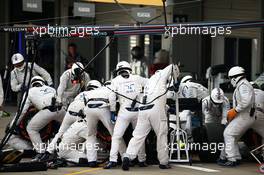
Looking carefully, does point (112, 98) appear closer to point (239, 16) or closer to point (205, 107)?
point (205, 107)

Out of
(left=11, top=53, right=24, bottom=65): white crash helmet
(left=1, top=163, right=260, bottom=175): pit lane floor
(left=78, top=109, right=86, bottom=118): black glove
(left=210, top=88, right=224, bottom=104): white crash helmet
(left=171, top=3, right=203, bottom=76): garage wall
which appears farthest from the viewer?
(left=171, top=3, right=203, bottom=76): garage wall

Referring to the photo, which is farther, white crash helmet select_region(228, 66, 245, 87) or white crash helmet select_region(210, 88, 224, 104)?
white crash helmet select_region(210, 88, 224, 104)

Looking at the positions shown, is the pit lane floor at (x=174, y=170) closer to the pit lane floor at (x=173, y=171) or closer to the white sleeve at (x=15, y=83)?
the pit lane floor at (x=173, y=171)

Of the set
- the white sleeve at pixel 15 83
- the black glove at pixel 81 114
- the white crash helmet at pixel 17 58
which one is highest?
the white crash helmet at pixel 17 58

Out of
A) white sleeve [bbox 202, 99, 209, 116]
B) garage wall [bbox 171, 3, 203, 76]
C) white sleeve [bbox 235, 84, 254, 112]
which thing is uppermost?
garage wall [bbox 171, 3, 203, 76]

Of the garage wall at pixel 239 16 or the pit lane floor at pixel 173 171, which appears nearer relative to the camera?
the pit lane floor at pixel 173 171

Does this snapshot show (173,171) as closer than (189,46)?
Yes

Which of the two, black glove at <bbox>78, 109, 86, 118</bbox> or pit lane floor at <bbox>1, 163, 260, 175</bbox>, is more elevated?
black glove at <bbox>78, 109, 86, 118</bbox>


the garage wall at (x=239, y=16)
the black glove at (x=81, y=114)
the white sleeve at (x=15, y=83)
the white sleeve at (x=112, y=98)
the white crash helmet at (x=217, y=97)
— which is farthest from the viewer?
the garage wall at (x=239, y=16)

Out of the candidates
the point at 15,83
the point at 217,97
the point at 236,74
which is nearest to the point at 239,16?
the point at 15,83

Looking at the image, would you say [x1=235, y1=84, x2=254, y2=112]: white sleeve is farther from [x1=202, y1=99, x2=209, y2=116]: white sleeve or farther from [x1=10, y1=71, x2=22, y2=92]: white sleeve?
[x1=10, y1=71, x2=22, y2=92]: white sleeve

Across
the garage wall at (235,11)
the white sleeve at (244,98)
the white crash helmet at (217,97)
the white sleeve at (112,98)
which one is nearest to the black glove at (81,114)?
the white sleeve at (112,98)

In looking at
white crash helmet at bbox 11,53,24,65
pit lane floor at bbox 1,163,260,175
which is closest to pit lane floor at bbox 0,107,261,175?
pit lane floor at bbox 1,163,260,175

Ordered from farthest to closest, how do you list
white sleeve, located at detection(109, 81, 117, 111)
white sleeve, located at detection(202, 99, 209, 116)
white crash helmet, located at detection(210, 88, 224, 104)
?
white sleeve, located at detection(202, 99, 209, 116), white crash helmet, located at detection(210, 88, 224, 104), white sleeve, located at detection(109, 81, 117, 111)
